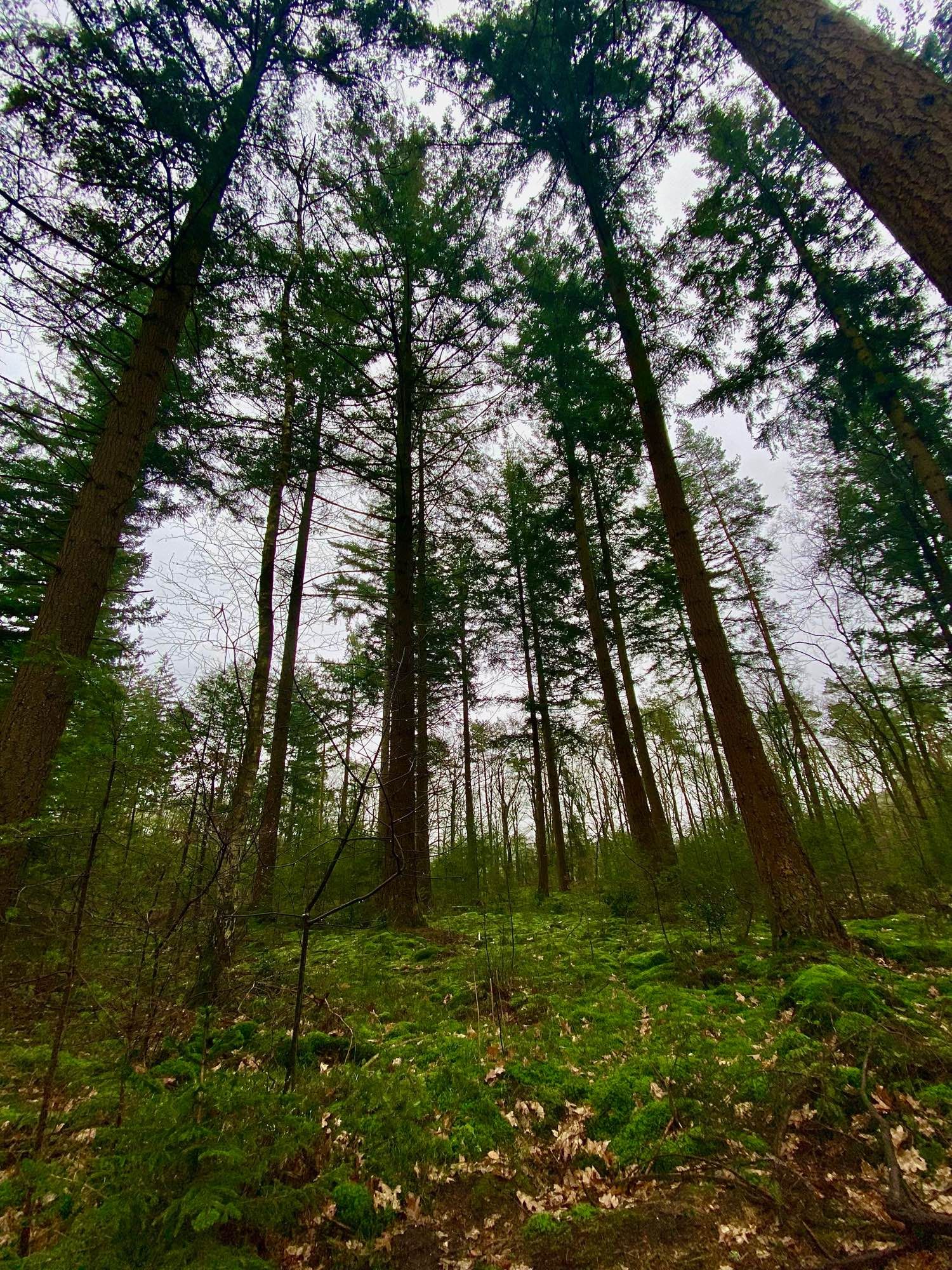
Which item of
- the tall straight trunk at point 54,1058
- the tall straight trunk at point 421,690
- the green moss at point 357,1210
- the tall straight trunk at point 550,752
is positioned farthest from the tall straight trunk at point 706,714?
the tall straight trunk at point 54,1058

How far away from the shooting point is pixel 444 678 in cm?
1207

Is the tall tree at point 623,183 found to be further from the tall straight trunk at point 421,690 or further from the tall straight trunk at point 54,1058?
the tall straight trunk at point 54,1058

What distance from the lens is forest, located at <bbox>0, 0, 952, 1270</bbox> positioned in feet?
6.10

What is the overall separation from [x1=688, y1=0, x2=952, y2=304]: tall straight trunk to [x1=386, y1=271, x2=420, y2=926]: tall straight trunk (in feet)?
14.9

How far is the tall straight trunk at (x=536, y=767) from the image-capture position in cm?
1085

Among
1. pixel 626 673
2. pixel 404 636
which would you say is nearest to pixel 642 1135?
pixel 404 636

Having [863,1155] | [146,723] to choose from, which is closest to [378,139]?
[146,723]

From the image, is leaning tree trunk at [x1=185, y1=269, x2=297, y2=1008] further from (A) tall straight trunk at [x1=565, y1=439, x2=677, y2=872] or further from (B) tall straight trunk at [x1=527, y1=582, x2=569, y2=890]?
(B) tall straight trunk at [x1=527, y1=582, x2=569, y2=890]

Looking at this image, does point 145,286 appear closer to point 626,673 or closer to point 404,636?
point 404,636

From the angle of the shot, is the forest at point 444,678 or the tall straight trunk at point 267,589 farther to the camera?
the tall straight trunk at point 267,589

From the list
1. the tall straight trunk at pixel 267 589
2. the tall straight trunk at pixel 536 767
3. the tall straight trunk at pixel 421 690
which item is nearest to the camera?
the tall straight trunk at pixel 267 589

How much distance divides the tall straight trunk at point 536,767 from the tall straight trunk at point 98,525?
30.7 feet

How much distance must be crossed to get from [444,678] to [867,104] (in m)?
10.8

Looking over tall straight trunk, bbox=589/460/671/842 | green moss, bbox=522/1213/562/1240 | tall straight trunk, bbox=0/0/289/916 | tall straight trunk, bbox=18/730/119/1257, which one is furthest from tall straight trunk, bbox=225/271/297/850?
tall straight trunk, bbox=589/460/671/842
